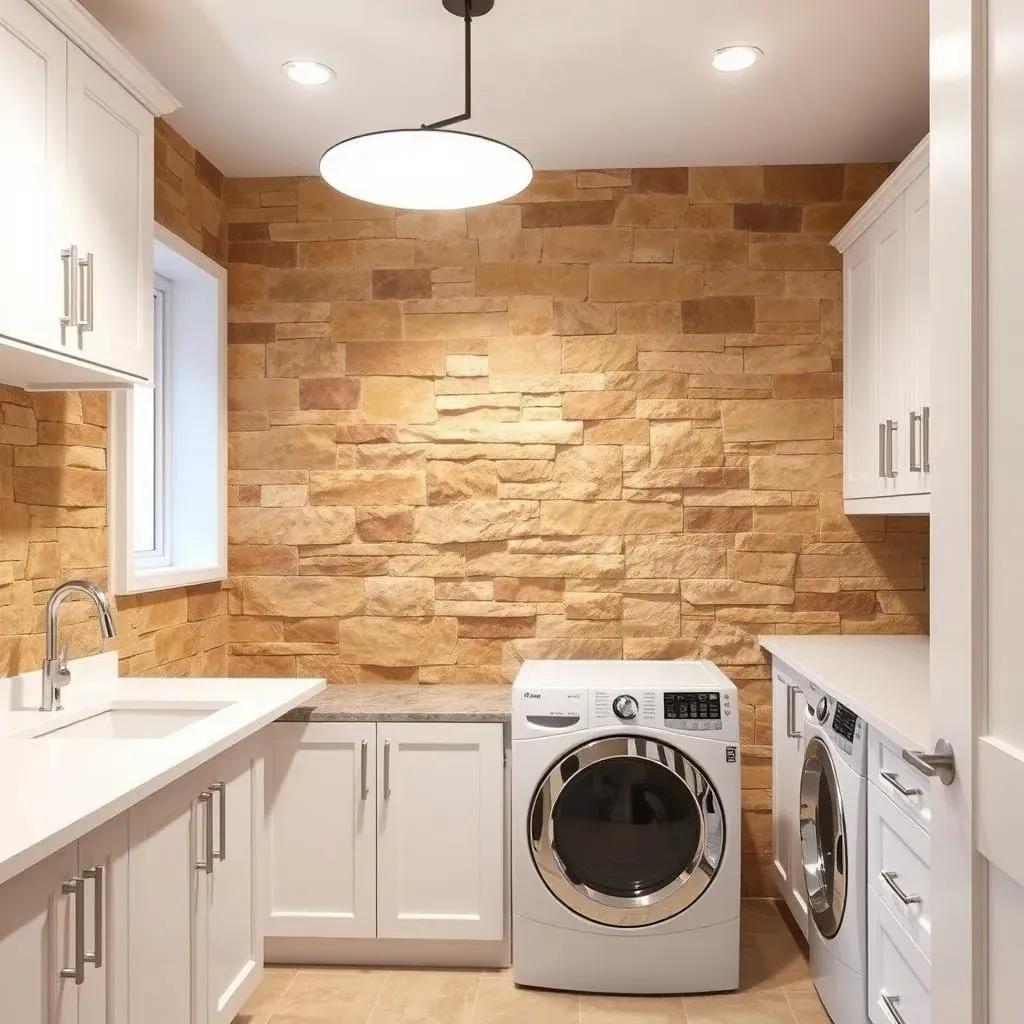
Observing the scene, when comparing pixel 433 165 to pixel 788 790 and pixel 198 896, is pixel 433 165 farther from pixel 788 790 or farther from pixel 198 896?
pixel 788 790

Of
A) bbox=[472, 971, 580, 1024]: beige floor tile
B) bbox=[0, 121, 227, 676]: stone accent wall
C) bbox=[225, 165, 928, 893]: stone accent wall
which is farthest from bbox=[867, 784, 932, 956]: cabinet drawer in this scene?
bbox=[0, 121, 227, 676]: stone accent wall

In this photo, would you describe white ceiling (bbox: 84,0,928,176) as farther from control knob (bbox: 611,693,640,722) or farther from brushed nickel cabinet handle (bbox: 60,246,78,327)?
control knob (bbox: 611,693,640,722)

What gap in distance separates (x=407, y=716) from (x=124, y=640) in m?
0.84

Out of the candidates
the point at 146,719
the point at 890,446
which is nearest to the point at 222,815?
the point at 146,719

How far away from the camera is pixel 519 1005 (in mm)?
2746

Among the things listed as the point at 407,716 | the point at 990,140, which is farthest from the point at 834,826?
the point at 990,140

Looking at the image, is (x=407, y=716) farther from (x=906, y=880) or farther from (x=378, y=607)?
(x=906, y=880)

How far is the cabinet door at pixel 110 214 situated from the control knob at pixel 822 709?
1903 mm

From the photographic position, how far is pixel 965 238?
1.12m

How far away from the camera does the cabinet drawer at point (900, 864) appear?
1896 mm

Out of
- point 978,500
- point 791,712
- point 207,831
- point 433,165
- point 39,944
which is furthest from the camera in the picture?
point 791,712

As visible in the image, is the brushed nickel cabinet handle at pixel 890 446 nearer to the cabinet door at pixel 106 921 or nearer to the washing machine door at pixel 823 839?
the washing machine door at pixel 823 839

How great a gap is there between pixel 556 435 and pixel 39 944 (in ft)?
7.63

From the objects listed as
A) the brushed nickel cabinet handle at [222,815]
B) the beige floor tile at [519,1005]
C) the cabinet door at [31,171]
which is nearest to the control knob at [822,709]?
the beige floor tile at [519,1005]
